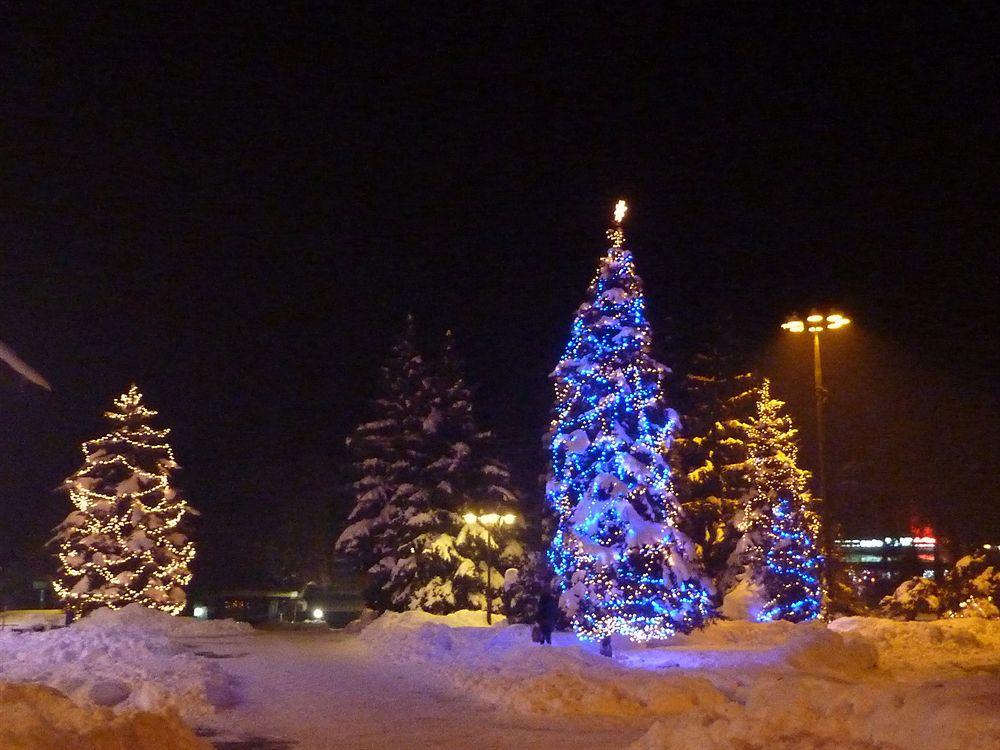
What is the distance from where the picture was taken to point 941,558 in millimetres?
45188

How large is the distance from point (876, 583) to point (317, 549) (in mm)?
32427

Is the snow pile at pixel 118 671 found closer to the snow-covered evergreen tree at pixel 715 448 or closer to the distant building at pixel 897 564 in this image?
the snow-covered evergreen tree at pixel 715 448

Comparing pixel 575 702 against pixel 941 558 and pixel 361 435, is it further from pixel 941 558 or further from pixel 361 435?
pixel 941 558

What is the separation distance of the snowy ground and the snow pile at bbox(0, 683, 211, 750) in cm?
20

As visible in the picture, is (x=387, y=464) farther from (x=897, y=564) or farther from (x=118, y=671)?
(x=897, y=564)

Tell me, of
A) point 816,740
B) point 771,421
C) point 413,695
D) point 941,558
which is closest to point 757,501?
point 771,421

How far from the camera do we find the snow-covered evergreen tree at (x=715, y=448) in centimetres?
3531

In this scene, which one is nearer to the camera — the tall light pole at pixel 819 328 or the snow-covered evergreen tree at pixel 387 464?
the tall light pole at pixel 819 328

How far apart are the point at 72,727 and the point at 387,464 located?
32.2 m

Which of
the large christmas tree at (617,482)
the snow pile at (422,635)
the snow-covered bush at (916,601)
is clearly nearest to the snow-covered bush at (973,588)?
the snow-covered bush at (916,601)

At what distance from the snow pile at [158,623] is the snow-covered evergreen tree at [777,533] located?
1665cm

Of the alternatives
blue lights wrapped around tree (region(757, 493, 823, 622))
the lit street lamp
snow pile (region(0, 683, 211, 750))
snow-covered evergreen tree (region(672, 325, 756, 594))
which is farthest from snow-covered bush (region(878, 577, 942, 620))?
snow pile (region(0, 683, 211, 750))

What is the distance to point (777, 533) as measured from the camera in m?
33.9

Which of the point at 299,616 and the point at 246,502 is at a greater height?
the point at 246,502
